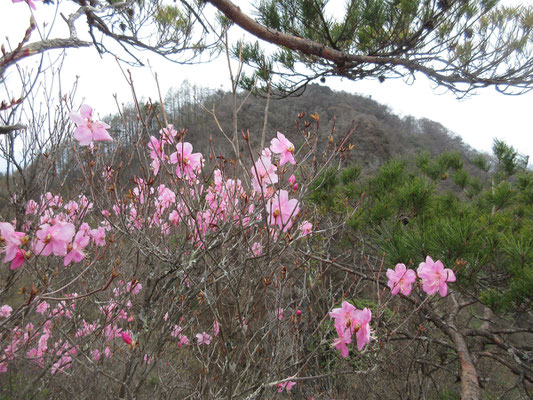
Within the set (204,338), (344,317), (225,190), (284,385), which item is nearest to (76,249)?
(225,190)

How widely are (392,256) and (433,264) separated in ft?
0.74

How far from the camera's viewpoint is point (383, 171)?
262 cm

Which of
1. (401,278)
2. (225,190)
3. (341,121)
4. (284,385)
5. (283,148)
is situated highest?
(341,121)

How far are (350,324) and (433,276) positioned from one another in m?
0.44

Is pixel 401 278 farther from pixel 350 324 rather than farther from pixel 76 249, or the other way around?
pixel 76 249

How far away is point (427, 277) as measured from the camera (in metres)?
1.39

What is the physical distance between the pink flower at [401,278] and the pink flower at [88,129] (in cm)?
132

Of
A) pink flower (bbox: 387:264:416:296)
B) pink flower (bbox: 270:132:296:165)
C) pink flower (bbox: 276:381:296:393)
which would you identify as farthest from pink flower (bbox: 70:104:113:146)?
pink flower (bbox: 276:381:296:393)

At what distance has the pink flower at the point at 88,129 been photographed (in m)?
1.15

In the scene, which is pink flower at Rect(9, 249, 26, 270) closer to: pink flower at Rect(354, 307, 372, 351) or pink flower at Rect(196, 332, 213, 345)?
pink flower at Rect(354, 307, 372, 351)

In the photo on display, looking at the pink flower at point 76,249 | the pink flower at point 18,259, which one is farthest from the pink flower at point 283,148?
the pink flower at point 18,259

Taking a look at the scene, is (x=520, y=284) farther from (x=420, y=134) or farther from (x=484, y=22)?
(x=420, y=134)

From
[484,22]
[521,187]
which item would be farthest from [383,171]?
A: [521,187]

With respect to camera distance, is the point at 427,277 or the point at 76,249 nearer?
the point at 76,249
